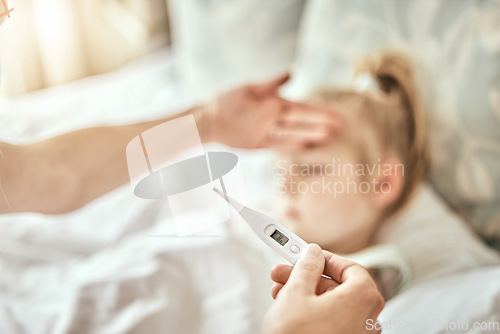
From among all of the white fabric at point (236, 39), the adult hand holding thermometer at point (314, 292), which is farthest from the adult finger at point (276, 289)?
the white fabric at point (236, 39)

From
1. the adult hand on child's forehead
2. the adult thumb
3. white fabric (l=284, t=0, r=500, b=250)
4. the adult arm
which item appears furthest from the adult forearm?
white fabric (l=284, t=0, r=500, b=250)

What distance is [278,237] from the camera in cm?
37

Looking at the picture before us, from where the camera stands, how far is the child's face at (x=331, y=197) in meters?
0.48

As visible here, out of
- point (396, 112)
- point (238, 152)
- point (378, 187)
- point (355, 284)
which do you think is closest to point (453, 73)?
point (396, 112)

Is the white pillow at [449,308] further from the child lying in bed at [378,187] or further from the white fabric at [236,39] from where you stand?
the white fabric at [236,39]

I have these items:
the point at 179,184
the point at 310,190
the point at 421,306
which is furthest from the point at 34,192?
the point at 421,306

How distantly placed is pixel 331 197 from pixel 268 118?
0.72ft

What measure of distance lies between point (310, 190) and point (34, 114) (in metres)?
0.39

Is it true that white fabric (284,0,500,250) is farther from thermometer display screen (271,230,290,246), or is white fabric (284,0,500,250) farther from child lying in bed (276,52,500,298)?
thermometer display screen (271,230,290,246)

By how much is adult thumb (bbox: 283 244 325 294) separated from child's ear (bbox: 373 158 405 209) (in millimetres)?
235

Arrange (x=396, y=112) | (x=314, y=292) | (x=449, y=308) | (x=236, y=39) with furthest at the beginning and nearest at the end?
1. (x=236, y=39)
2. (x=396, y=112)
3. (x=449, y=308)
4. (x=314, y=292)

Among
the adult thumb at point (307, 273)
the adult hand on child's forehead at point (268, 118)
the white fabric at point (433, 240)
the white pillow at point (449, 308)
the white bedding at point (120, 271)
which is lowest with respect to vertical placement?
the white fabric at point (433, 240)

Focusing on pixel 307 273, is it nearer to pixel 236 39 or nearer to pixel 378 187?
pixel 378 187

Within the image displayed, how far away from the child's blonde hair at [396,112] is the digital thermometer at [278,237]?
0.29 m
